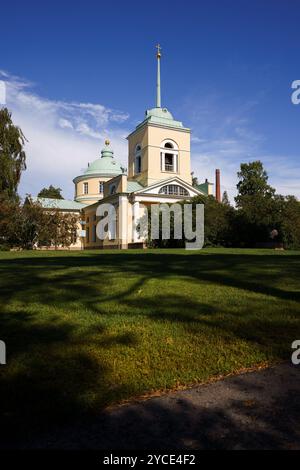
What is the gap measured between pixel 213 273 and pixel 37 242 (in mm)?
30358

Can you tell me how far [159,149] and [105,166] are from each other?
11.9 m

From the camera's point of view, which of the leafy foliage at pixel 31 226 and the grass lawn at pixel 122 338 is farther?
the leafy foliage at pixel 31 226

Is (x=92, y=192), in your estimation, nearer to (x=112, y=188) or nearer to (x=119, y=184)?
(x=112, y=188)

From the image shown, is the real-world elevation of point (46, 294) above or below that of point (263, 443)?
above

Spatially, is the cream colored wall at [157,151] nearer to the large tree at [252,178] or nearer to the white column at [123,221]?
the white column at [123,221]

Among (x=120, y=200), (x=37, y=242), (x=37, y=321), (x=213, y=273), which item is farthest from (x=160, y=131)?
(x=37, y=321)

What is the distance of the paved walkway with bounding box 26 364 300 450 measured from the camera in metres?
2.56

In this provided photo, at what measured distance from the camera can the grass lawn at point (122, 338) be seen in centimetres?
318

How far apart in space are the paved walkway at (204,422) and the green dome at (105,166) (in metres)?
52.7

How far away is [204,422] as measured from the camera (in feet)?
9.21

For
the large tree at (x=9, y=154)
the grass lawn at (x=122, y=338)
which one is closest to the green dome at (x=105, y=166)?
the large tree at (x=9, y=154)

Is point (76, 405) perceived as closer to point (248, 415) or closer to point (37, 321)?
point (248, 415)

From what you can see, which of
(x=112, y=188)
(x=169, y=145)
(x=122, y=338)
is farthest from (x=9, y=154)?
(x=122, y=338)

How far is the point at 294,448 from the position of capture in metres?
2.49
